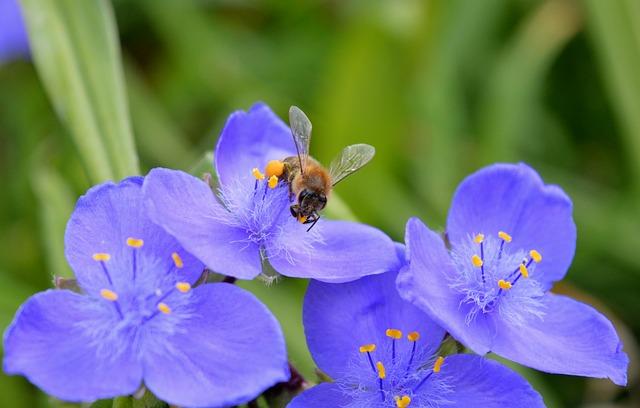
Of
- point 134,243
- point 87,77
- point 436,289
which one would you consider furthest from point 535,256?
point 87,77

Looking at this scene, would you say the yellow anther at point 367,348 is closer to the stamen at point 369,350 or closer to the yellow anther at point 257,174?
the stamen at point 369,350

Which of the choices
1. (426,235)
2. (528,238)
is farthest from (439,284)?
(528,238)

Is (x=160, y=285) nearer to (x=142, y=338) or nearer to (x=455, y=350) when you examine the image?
(x=142, y=338)

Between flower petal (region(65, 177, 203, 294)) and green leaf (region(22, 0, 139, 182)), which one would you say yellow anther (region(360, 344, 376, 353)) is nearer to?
flower petal (region(65, 177, 203, 294))

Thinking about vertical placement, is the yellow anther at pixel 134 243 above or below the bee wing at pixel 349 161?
below

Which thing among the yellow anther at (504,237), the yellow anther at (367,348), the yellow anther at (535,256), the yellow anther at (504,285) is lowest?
the yellow anther at (367,348)

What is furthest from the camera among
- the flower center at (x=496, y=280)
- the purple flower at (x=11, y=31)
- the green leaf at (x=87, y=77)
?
the purple flower at (x=11, y=31)

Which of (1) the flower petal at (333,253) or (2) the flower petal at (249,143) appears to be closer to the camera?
(1) the flower petal at (333,253)

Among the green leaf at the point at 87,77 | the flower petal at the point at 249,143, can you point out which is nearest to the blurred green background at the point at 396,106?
the green leaf at the point at 87,77
